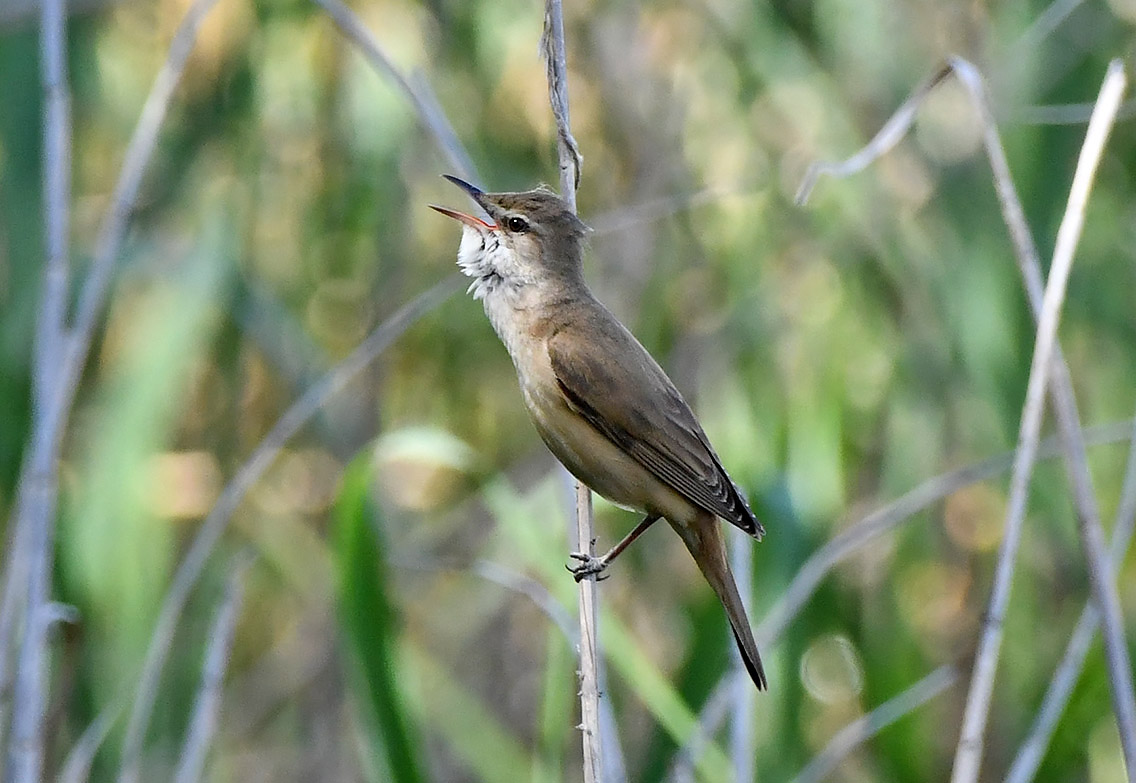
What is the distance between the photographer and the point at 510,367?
483 centimetres

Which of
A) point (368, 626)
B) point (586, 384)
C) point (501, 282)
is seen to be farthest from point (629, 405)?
point (368, 626)

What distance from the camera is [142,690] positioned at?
9.14ft

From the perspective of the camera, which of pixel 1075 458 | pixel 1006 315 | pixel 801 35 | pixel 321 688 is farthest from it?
pixel 321 688

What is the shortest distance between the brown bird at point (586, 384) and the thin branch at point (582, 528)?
0.12 m

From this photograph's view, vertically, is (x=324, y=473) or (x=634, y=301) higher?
(x=634, y=301)

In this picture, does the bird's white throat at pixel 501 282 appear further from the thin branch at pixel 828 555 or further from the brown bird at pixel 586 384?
the thin branch at pixel 828 555

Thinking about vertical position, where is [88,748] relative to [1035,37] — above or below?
below

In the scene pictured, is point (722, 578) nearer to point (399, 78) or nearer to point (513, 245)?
point (513, 245)

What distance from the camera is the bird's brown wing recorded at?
304 centimetres

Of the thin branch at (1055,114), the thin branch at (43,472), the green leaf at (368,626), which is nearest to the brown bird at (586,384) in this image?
the green leaf at (368,626)

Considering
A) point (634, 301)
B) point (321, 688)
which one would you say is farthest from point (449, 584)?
point (634, 301)

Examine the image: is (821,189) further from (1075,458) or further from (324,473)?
(324,473)

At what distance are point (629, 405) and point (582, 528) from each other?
429 millimetres

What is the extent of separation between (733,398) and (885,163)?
3.34 ft
